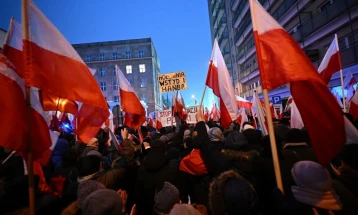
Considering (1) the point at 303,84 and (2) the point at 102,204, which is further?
(1) the point at 303,84

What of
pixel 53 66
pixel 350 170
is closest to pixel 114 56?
pixel 53 66

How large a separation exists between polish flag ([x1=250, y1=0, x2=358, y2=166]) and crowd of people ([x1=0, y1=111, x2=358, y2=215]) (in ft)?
1.22

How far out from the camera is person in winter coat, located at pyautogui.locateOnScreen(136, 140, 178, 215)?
2969 millimetres

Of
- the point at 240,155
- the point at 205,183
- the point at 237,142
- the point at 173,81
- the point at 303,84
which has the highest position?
the point at 173,81

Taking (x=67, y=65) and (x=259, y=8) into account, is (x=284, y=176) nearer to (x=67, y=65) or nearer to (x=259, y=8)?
(x=259, y=8)

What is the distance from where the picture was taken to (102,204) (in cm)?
182

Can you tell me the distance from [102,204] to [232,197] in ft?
3.40

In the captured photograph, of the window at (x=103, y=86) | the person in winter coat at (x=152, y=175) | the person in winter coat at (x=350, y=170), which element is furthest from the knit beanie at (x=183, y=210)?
the window at (x=103, y=86)

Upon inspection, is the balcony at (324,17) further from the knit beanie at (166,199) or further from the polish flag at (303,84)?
the knit beanie at (166,199)

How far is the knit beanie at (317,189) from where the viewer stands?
1817 mm

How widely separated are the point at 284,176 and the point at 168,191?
1327 millimetres

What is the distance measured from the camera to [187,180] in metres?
3.30

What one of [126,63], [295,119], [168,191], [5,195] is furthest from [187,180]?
[126,63]

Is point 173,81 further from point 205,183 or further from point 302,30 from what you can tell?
point 302,30
